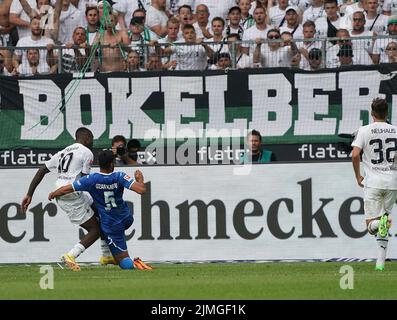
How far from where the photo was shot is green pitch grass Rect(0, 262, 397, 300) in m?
12.3

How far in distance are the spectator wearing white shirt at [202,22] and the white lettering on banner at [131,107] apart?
1.82 m

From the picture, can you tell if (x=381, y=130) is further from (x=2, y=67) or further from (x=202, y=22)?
(x=2, y=67)

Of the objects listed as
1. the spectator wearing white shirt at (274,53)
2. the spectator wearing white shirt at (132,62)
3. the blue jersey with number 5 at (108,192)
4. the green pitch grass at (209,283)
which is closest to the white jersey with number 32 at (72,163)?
the blue jersey with number 5 at (108,192)

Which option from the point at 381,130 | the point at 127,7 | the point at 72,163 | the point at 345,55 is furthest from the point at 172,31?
the point at 381,130

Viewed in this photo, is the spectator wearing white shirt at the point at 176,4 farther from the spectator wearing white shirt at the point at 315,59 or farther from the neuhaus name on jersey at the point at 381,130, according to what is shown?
the neuhaus name on jersey at the point at 381,130

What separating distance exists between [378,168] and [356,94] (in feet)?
16.3

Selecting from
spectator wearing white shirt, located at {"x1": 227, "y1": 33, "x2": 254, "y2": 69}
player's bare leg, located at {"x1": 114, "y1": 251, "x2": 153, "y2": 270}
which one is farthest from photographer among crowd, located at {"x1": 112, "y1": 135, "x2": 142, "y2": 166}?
player's bare leg, located at {"x1": 114, "y1": 251, "x2": 153, "y2": 270}

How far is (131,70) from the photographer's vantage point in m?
21.1

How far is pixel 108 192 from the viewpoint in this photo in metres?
16.5

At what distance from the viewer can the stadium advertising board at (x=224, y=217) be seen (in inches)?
756

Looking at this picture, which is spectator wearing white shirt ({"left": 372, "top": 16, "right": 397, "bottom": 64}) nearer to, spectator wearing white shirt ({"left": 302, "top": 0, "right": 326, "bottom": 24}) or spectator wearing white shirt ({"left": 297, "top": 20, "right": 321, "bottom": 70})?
spectator wearing white shirt ({"left": 297, "top": 20, "right": 321, "bottom": 70})

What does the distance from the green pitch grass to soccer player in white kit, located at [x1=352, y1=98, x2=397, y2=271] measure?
2.18 feet

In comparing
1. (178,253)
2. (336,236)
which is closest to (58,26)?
(178,253)

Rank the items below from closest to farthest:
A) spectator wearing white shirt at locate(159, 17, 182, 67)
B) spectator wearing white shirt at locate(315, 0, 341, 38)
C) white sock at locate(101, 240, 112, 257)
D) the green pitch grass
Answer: the green pitch grass
white sock at locate(101, 240, 112, 257)
spectator wearing white shirt at locate(315, 0, 341, 38)
spectator wearing white shirt at locate(159, 17, 182, 67)
